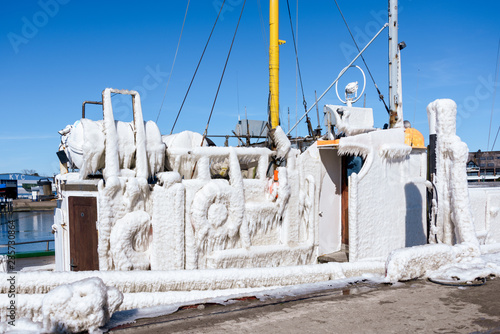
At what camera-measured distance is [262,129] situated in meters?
10.0

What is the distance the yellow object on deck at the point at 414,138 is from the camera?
30.6 feet

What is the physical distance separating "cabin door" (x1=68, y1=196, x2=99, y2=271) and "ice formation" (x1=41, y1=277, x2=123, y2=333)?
3847mm

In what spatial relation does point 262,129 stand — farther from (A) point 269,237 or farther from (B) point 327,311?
(B) point 327,311

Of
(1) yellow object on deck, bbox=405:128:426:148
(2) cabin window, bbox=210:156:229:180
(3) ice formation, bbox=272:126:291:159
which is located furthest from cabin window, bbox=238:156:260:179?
(1) yellow object on deck, bbox=405:128:426:148

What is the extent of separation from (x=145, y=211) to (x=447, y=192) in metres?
4.83

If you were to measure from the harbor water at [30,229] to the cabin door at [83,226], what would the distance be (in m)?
22.0

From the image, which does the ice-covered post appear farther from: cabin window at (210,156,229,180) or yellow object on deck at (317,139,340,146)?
cabin window at (210,156,229,180)

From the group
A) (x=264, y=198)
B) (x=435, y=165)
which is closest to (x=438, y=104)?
(x=435, y=165)

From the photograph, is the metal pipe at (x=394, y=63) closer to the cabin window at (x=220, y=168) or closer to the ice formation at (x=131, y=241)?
the cabin window at (x=220, y=168)

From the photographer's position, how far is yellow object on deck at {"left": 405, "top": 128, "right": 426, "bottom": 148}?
932cm

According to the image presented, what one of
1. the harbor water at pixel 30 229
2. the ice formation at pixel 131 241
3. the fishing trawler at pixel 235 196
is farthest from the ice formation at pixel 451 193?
the harbor water at pixel 30 229

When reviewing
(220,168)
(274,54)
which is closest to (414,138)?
(274,54)

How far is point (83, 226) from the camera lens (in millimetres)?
6984

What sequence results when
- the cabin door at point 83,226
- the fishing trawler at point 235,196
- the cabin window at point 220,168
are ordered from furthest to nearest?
the cabin window at point 220,168 < the cabin door at point 83,226 < the fishing trawler at point 235,196
